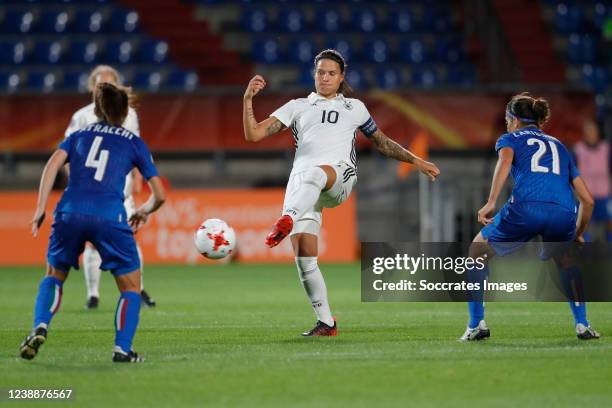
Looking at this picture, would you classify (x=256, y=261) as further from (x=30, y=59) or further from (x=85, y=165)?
(x=85, y=165)

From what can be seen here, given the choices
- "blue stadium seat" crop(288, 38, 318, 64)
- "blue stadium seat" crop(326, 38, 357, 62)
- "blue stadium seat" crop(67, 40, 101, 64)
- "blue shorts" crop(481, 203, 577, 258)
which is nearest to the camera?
"blue shorts" crop(481, 203, 577, 258)

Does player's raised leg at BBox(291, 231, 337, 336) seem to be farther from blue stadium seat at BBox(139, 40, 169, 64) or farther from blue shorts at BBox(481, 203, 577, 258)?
blue stadium seat at BBox(139, 40, 169, 64)

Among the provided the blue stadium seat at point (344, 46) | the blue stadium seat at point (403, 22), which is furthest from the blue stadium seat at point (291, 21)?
the blue stadium seat at point (403, 22)

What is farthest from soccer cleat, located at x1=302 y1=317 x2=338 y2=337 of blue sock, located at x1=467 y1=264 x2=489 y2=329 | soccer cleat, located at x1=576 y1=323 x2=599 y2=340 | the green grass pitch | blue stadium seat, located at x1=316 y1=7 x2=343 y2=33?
blue stadium seat, located at x1=316 y1=7 x2=343 y2=33

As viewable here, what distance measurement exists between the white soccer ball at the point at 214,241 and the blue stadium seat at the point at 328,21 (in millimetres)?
16924

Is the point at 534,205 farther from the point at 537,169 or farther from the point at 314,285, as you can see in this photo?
the point at 314,285

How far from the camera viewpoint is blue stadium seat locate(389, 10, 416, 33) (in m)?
25.2

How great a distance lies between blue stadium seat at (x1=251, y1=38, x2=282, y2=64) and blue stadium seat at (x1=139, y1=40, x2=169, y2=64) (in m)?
1.93

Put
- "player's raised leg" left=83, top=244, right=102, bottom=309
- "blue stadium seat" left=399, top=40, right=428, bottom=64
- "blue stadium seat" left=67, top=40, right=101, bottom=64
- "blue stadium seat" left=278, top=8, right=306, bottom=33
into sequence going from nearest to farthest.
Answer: "player's raised leg" left=83, top=244, right=102, bottom=309 < "blue stadium seat" left=67, top=40, right=101, bottom=64 < "blue stadium seat" left=399, top=40, right=428, bottom=64 < "blue stadium seat" left=278, top=8, right=306, bottom=33

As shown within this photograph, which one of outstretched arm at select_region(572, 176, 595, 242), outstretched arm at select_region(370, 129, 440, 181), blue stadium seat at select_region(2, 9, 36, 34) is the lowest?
outstretched arm at select_region(572, 176, 595, 242)

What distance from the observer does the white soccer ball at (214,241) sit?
8.35 metres

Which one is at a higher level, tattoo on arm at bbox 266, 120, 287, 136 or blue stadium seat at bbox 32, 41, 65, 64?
blue stadium seat at bbox 32, 41, 65, 64

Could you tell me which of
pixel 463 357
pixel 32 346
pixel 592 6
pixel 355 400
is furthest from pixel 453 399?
pixel 592 6

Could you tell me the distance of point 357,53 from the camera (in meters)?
24.4
